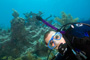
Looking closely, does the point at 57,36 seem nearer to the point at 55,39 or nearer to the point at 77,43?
the point at 55,39

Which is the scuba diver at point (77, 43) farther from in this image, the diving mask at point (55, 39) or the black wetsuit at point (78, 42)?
the diving mask at point (55, 39)

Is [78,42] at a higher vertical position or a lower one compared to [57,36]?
lower

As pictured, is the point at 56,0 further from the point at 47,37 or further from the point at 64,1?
the point at 47,37

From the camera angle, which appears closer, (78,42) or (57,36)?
(78,42)

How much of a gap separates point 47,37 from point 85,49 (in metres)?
0.92

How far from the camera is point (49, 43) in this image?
187 centimetres

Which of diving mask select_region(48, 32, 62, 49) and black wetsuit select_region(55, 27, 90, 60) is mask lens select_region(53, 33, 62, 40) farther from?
black wetsuit select_region(55, 27, 90, 60)

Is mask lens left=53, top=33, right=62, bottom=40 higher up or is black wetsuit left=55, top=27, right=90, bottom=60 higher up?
mask lens left=53, top=33, right=62, bottom=40

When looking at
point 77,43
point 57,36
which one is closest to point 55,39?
point 57,36

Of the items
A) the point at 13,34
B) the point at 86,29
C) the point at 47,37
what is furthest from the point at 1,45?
the point at 86,29

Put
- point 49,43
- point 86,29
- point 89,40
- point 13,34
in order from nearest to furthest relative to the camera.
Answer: point 89,40
point 86,29
point 49,43
point 13,34

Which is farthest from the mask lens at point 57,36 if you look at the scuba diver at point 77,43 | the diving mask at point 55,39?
the scuba diver at point 77,43

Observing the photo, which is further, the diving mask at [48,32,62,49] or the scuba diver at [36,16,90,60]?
the diving mask at [48,32,62,49]

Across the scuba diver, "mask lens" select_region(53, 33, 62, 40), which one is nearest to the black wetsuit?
the scuba diver
